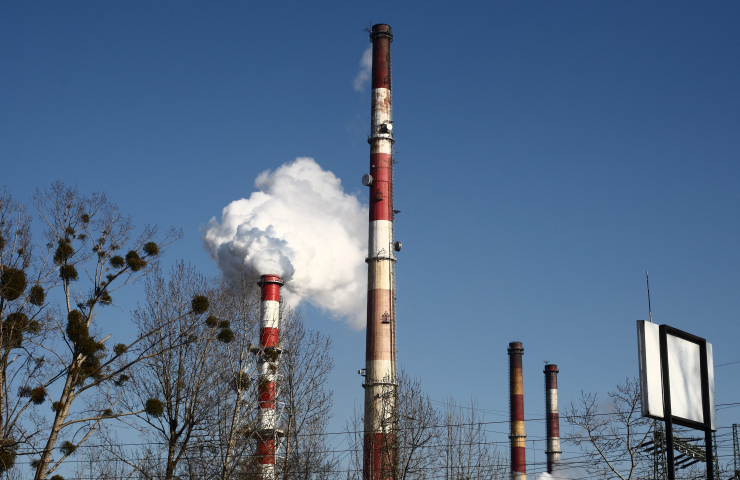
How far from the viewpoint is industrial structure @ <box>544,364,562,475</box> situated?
49806 millimetres

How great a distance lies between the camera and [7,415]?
14.9m

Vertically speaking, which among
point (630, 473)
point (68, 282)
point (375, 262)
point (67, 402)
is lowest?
point (630, 473)

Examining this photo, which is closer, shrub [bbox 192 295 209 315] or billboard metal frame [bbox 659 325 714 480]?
billboard metal frame [bbox 659 325 714 480]

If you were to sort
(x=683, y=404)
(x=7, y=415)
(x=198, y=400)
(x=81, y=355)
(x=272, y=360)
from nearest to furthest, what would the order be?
(x=683, y=404) → (x=7, y=415) → (x=81, y=355) → (x=198, y=400) → (x=272, y=360)

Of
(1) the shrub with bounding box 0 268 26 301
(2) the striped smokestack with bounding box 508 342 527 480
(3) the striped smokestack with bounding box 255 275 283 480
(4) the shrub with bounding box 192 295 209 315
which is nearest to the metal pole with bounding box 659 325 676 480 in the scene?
(1) the shrub with bounding box 0 268 26 301

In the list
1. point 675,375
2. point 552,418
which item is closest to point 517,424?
point 552,418

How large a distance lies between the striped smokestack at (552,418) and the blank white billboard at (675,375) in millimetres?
45388

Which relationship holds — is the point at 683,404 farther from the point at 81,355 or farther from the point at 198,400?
the point at 198,400

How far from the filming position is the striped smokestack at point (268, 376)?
24953 millimetres

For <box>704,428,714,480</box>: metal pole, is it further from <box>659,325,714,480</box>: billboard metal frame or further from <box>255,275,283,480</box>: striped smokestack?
<box>255,275,283,480</box>: striped smokestack

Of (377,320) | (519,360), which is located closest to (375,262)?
(377,320)

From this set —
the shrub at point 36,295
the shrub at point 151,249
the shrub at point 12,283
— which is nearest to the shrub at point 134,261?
the shrub at point 151,249

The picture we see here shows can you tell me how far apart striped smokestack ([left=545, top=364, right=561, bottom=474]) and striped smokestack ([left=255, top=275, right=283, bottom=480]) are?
79.3 ft

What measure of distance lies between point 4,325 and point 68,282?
1614 millimetres
